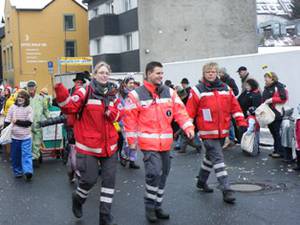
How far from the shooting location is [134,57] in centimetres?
3794

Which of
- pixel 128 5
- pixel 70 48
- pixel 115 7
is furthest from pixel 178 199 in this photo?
pixel 70 48

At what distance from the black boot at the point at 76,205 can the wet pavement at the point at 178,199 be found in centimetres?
11

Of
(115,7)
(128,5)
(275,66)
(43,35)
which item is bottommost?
(275,66)

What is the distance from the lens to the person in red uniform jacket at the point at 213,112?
8.05 meters

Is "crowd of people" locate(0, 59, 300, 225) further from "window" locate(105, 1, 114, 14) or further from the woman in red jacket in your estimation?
"window" locate(105, 1, 114, 14)

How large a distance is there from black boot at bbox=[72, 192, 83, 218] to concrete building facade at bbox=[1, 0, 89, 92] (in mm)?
46290

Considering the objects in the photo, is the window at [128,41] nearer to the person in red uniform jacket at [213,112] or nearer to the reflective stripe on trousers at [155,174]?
the person in red uniform jacket at [213,112]

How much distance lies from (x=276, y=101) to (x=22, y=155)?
5349 millimetres

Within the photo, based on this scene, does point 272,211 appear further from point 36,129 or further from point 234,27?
point 234,27

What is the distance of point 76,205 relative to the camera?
23.1 feet

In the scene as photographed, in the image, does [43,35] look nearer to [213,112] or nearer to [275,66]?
[275,66]

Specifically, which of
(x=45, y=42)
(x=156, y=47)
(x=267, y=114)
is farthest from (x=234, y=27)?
(x=267, y=114)

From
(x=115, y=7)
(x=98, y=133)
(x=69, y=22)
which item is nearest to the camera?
(x=98, y=133)

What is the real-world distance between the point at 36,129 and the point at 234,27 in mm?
29939
